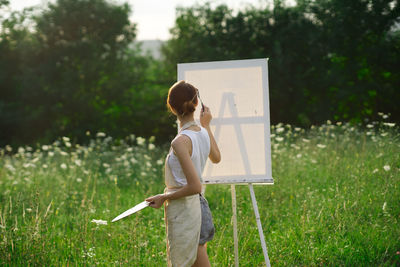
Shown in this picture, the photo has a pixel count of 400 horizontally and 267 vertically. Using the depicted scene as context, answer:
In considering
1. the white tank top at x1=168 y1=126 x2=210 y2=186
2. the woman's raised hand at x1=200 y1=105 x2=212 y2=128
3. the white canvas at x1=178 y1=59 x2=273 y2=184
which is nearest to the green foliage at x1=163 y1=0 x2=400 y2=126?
the white canvas at x1=178 y1=59 x2=273 y2=184

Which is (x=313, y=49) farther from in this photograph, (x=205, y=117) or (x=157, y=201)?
(x=157, y=201)

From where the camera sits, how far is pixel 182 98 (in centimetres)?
225

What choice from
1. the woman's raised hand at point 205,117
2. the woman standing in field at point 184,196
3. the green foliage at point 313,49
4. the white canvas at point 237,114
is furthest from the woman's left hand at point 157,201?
the green foliage at point 313,49

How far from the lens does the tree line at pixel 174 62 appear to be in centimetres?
1212

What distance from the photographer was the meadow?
3256 mm

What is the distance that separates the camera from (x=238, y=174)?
3.12 meters

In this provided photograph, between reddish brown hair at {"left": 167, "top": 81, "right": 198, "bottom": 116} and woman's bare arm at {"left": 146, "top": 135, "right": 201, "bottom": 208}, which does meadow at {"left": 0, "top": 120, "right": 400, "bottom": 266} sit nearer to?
woman's bare arm at {"left": 146, "top": 135, "right": 201, "bottom": 208}

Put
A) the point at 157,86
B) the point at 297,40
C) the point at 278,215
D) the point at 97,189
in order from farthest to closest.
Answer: the point at 157,86 < the point at 297,40 < the point at 97,189 < the point at 278,215

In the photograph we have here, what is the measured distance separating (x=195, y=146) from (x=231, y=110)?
0.97m

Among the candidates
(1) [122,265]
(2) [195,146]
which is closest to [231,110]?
(2) [195,146]

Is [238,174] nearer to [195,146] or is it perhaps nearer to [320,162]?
[195,146]

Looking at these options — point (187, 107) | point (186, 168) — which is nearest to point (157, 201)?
point (186, 168)

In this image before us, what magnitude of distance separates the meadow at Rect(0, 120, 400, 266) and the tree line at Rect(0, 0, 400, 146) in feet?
21.5

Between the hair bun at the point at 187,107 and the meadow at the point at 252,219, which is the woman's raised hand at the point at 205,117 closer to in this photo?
the hair bun at the point at 187,107
